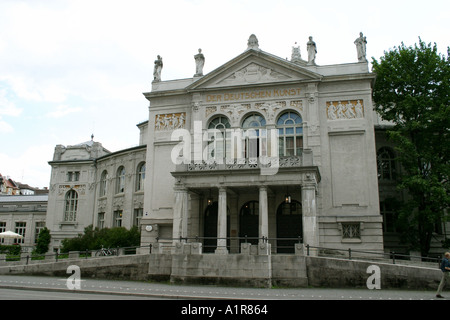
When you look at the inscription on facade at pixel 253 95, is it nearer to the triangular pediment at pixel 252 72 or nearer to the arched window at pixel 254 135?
the triangular pediment at pixel 252 72

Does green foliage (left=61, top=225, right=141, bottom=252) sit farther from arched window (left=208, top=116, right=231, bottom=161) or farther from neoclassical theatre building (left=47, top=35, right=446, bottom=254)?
arched window (left=208, top=116, right=231, bottom=161)

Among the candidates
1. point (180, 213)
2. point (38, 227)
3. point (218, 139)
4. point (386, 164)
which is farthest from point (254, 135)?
point (38, 227)

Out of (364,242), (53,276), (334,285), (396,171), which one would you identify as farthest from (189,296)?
(396,171)

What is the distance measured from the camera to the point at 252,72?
95.6ft

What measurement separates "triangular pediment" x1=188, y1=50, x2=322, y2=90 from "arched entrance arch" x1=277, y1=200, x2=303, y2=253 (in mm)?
8740

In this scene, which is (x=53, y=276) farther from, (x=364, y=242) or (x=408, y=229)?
(x=408, y=229)

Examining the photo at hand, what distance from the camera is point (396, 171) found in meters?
29.8

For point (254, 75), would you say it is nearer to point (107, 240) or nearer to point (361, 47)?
point (361, 47)

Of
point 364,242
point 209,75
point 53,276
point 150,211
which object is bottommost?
point 53,276

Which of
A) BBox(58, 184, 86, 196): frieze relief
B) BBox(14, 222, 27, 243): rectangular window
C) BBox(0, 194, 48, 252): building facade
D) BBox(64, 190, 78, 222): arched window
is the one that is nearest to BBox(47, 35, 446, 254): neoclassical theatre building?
BBox(58, 184, 86, 196): frieze relief

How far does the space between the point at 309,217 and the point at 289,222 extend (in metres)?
4.39
